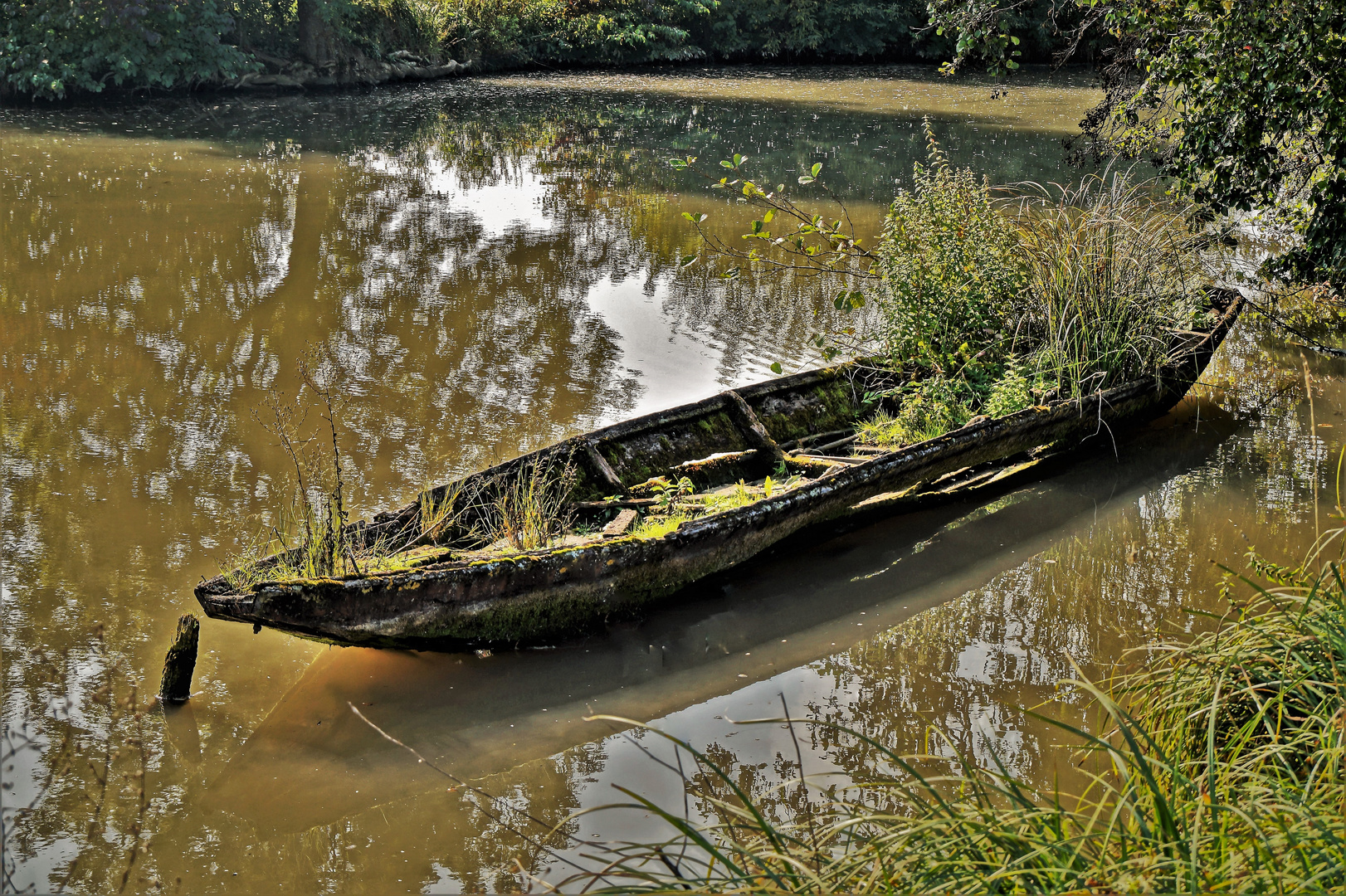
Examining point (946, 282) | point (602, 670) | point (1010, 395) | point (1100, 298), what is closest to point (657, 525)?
point (602, 670)

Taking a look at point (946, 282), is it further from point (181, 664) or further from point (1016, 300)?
point (181, 664)

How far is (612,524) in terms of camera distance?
19.0 ft

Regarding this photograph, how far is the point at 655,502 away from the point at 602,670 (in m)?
1.28

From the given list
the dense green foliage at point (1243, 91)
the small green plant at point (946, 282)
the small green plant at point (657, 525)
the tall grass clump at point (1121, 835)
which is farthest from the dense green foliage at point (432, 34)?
the tall grass clump at point (1121, 835)

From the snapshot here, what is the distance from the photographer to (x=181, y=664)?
4.61 meters

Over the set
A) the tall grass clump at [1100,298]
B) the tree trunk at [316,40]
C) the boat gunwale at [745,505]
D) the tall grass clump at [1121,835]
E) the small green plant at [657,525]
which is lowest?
the small green plant at [657,525]

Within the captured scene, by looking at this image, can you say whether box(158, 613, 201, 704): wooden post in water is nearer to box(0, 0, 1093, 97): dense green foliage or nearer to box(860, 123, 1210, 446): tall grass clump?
box(860, 123, 1210, 446): tall grass clump

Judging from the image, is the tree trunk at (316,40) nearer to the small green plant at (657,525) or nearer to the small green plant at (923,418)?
the small green plant at (923,418)

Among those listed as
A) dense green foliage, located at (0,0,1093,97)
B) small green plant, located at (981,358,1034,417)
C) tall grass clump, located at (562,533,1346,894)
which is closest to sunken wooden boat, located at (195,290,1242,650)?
small green plant, located at (981,358,1034,417)

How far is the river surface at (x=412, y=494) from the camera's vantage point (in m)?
4.14

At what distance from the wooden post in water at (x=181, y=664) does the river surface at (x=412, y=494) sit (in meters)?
0.10

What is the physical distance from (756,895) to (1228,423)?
296 inches

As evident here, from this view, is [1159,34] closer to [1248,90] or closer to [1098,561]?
[1248,90]

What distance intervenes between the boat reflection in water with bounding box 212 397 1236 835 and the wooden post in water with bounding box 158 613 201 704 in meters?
0.42
